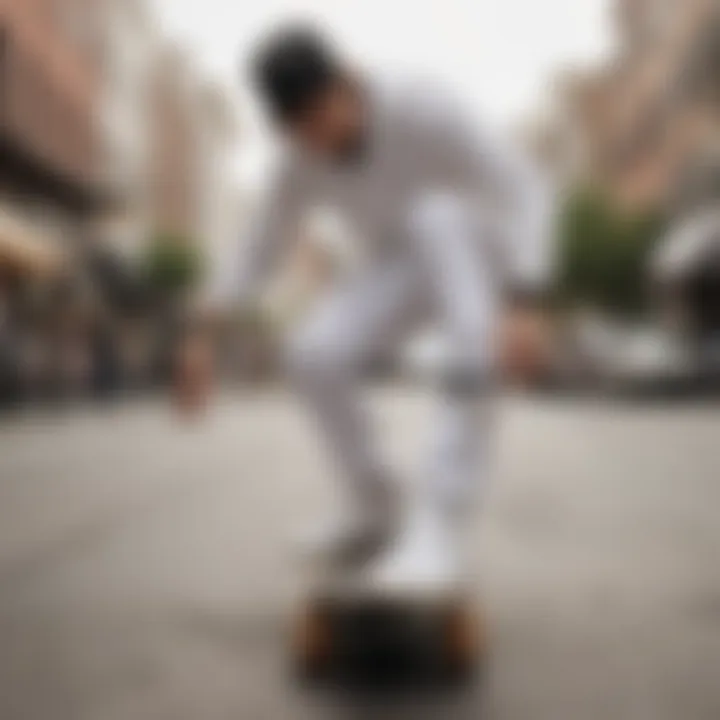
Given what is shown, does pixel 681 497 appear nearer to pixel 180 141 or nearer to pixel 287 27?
pixel 180 141

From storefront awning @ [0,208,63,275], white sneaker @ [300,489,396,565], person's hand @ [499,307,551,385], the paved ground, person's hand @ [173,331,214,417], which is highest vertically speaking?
storefront awning @ [0,208,63,275]

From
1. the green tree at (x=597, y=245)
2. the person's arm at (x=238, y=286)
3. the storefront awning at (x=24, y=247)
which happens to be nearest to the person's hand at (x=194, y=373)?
the person's arm at (x=238, y=286)

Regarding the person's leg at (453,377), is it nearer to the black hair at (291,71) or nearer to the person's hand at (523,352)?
the person's hand at (523,352)

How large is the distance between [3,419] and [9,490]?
0.06m

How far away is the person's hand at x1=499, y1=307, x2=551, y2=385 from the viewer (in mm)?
694

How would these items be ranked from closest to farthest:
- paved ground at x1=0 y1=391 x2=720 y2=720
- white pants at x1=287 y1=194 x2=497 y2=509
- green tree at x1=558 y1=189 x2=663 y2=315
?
paved ground at x1=0 y1=391 x2=720 y2=720
white pants at x1=287 y1=194 x2=497 y2=509
green tree at x1=558 y1=189 x2=663 y2=315

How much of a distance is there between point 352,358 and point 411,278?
6cm

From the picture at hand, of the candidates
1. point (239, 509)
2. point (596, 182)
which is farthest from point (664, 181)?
point (239, 509)

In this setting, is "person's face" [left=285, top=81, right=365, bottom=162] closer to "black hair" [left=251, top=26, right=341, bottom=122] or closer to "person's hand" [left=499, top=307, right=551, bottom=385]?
"black hair" [left=251, top=26, right=341, bottom=122]

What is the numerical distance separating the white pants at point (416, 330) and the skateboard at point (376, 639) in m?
0.07

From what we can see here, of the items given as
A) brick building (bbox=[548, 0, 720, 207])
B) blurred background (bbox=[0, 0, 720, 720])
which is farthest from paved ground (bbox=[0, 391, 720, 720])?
brick building (bbox=[548, 0, 720, 207])

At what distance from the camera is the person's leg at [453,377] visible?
699mm

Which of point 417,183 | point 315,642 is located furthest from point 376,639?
point 417,183

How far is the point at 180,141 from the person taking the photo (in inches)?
35.0
